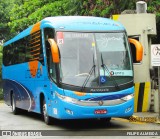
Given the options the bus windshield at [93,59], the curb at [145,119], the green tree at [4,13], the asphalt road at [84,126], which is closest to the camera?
the bus windshield at [93,59]

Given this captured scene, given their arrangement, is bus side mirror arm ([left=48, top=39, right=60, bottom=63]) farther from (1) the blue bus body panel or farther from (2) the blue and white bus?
(1) the blue bus body panel

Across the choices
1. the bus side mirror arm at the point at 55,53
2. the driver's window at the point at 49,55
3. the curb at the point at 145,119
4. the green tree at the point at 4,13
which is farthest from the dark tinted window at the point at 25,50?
the green tree at the point at 4,13

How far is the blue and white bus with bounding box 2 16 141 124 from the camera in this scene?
12172mm

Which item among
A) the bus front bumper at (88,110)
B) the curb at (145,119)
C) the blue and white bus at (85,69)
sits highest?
the blue and white bus at (85,69)

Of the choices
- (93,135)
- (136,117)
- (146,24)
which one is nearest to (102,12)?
(146,24)

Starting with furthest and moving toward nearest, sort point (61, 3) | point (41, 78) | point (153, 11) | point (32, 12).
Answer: point (32, 12) < point (61, 3) < point (153, 11) < point (41, 78)

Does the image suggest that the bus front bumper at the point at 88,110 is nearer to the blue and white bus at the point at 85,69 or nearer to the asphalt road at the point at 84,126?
the blue and white bus at the point at 85,69

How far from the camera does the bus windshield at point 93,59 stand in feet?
40.6

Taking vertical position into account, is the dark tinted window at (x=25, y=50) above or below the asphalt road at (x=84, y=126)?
above

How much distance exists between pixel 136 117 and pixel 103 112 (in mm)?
3255

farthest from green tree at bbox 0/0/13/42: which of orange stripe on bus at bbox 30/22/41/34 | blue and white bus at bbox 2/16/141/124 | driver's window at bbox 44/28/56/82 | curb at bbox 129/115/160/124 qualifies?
driver's window at bbox 44/28/56/82

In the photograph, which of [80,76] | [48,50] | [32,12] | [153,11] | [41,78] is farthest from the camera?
[32,12]

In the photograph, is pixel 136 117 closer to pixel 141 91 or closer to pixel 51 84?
pixel 141 91

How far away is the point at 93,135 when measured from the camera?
1159cm
